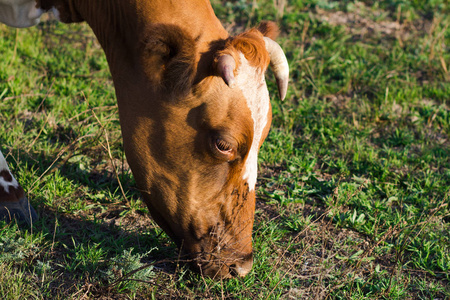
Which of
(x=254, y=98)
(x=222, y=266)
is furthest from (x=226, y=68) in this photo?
(x=222, y=266)

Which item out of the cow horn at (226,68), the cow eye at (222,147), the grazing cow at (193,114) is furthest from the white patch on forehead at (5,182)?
the cow horn at (226,68)

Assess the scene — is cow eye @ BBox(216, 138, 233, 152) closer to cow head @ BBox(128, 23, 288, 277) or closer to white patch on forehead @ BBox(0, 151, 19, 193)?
cow head @ BBox(128, 23, 288, 277)

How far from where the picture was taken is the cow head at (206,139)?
3217 mm

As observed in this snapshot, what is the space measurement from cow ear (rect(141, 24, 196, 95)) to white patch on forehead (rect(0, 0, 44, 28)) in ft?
4.68

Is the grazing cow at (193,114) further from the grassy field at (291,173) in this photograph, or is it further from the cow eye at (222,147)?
the grassy field at (291,173)

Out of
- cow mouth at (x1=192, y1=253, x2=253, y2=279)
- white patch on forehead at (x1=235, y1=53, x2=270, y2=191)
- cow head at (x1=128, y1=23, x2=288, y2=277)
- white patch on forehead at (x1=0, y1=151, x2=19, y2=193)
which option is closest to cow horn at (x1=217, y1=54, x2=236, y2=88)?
cow head at (x1=128, y1=23, x2=288, y2=277)

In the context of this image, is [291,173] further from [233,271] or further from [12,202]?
[12,202]

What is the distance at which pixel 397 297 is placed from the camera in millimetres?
3607

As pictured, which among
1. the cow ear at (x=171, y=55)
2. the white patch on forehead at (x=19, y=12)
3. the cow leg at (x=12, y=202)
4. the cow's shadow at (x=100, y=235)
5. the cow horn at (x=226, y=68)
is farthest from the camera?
the white patch on forehead at (x=19, y=12)

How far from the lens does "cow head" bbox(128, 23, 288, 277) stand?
3217 mm

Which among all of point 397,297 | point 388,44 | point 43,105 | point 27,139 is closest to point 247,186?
point 397,297

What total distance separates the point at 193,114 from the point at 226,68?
15.5 inches

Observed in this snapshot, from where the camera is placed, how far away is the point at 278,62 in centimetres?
351

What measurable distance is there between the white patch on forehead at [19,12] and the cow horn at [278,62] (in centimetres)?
190
